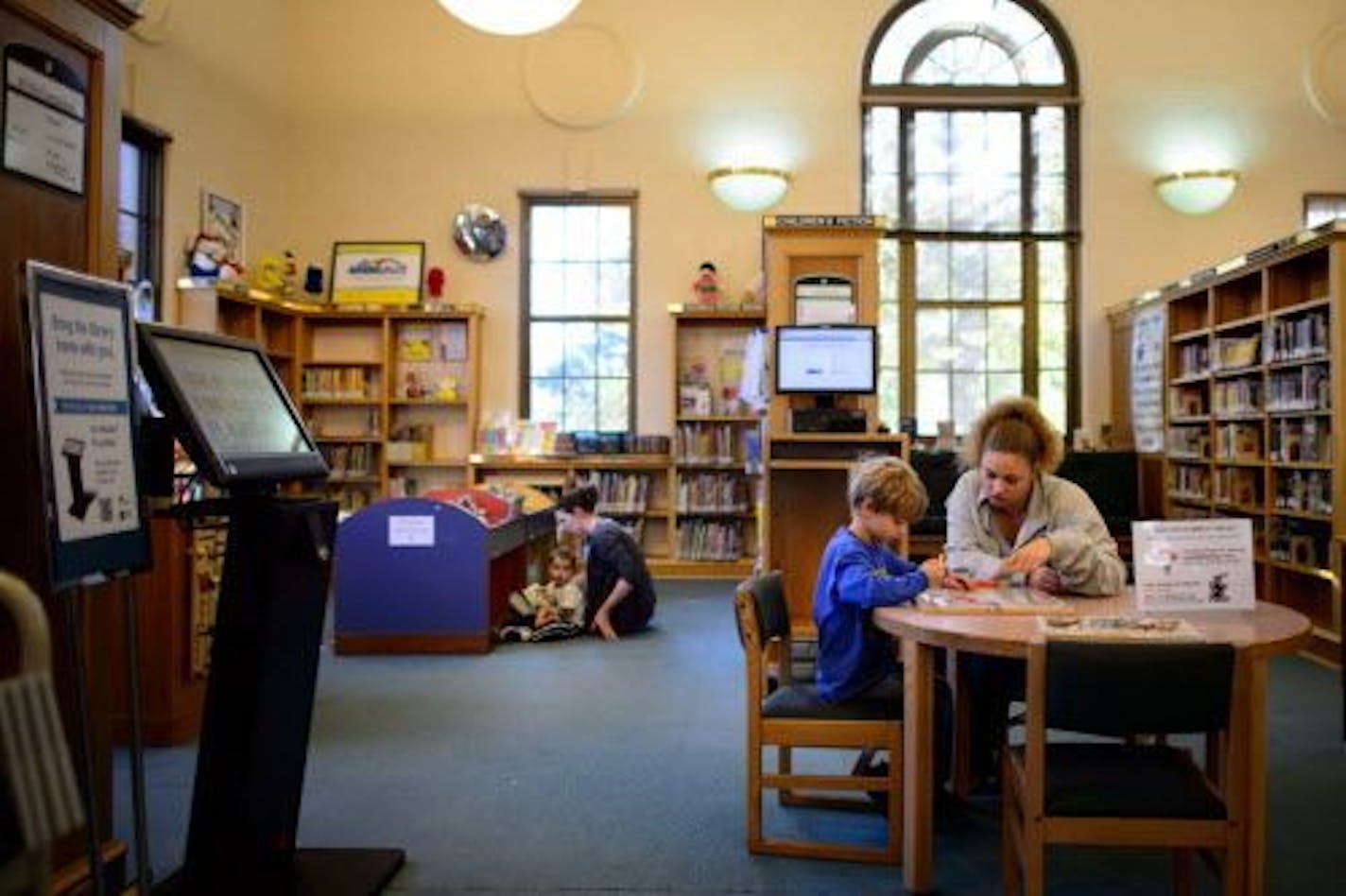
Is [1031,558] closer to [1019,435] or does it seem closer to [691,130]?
[1019,435]

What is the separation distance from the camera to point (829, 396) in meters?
5.29

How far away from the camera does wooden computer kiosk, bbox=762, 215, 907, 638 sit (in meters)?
5.31

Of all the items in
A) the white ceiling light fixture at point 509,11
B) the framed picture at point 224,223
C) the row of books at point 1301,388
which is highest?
the white ceiling light fixture at point 509,11

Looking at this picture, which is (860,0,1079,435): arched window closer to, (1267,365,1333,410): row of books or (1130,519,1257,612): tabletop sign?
(1267,365,1333,410): row of books

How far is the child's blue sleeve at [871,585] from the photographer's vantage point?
2758 mm

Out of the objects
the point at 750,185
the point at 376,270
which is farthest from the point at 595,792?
the point at 376,270

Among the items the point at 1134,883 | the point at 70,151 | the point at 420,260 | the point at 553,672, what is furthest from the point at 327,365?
the point at 1134,883

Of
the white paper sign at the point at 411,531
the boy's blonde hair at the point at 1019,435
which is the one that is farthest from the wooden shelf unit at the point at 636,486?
the boy's blonde hair at the point at 1019,435

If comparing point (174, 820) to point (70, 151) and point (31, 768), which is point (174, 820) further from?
point (31, 768)

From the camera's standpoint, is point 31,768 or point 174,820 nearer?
point 31,768

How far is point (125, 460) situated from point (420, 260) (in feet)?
22.5

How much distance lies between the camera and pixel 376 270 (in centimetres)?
888

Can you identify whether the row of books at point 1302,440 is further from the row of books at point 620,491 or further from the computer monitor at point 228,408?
the computer monitor at point 228,408

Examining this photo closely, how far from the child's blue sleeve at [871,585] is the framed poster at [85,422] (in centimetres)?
162
